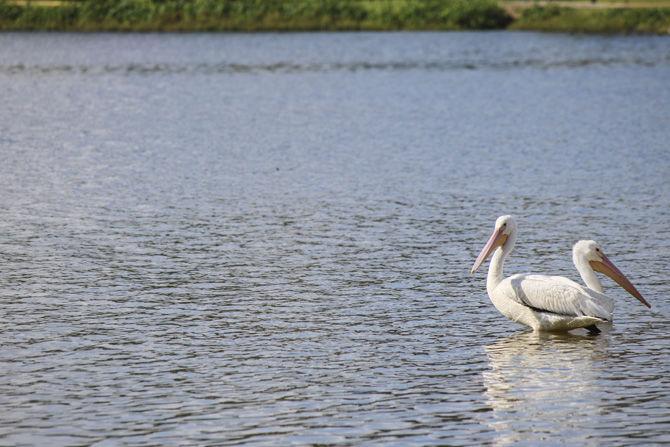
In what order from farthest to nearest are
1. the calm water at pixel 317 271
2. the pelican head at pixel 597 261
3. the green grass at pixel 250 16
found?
1. the green grass at pixel 250 16
2. the pelican head at pixel 597 261
3. the calm water at pixel 317 271

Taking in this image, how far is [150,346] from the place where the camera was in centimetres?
1339

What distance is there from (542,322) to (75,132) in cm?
2323

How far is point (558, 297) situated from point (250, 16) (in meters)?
68.4

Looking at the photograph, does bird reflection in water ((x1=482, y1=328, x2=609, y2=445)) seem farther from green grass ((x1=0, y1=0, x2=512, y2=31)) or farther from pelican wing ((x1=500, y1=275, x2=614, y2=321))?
green grass ((x1=0, y1=0, x2=512, y2=31))

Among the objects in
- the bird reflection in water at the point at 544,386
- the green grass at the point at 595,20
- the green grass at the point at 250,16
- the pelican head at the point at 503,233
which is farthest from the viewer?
the green grass at the point at 250,16

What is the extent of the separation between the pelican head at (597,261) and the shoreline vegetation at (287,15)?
6616 cm

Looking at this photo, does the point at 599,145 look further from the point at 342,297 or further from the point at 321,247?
the point at 342,297

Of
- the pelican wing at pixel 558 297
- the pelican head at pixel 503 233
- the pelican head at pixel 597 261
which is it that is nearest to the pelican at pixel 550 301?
the pelican wing at pixel 558 297

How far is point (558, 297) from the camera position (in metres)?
13.8

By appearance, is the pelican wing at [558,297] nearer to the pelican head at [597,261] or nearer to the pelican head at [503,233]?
the pelican head at [597,261]

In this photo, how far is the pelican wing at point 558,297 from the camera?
44.8 ft

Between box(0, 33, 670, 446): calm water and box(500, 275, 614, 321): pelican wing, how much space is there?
329 mm

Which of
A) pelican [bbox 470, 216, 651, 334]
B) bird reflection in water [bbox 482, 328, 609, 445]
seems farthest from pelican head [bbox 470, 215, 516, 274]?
bird reflection in water [bbox 482, 328, 609, 445]

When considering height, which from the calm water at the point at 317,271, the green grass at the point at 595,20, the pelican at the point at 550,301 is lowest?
the green grass at the point at 595,20
